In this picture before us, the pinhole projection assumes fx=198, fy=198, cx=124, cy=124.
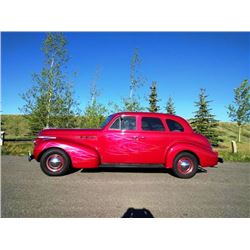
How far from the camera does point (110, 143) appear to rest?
5.93m

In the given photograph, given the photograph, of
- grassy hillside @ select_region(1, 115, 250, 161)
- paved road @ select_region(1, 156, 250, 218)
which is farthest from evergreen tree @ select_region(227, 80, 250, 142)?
paved road @ select_region(1, 156, 250, 218)

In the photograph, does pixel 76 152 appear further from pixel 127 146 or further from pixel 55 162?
pixel 127 146

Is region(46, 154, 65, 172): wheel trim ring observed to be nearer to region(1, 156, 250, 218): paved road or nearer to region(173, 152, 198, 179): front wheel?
region(1, 156, 250, 218): paved road

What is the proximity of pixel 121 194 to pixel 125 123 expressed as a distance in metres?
2.37

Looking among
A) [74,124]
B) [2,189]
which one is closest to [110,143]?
[2,189]

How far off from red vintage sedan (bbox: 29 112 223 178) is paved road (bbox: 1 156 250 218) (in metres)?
0.43

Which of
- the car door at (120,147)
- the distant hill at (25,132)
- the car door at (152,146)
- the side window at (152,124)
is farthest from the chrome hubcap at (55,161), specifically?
the distant hill at (25,132)

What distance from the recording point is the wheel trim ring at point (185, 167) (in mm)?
5895

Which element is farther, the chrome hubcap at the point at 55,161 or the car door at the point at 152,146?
the car door at the point at 152,146

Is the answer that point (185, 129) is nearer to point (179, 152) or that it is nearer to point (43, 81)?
point (179, 152)

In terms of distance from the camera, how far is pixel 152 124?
6.16 metres

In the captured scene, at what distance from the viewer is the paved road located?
137 inches

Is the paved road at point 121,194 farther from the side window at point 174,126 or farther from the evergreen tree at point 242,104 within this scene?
the evergreen tree at point 242,104
